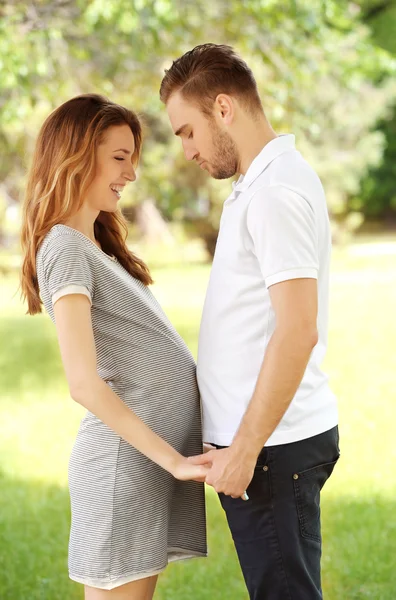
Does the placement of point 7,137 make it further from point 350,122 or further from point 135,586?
point 135,586

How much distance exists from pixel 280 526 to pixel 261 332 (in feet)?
1.50

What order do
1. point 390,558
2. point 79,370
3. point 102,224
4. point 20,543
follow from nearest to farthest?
point 79,370 < point 102,224 < point 390,558 < point 20,543

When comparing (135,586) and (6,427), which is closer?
(135,586)

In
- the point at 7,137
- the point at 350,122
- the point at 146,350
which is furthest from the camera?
the point at 350,122

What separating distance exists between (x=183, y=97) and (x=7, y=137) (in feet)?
52.7

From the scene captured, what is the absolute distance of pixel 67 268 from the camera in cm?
217

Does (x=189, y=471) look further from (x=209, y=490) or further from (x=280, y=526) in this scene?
(x=209, y=490)

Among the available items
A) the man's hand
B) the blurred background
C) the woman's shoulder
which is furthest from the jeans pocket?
the blurred background

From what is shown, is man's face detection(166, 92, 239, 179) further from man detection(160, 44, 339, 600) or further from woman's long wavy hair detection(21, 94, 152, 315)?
A: woman's long wavy hair detection(21, 94, 152, 315)

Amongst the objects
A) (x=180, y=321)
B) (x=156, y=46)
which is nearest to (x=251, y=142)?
(x=156, y=46)

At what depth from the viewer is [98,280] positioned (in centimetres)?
225

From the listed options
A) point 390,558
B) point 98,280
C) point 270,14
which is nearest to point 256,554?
point 98,280

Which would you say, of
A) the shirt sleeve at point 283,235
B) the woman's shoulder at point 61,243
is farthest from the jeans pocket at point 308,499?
the woman's shoulder at point 61,243

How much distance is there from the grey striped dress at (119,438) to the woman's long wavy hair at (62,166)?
6 cm
